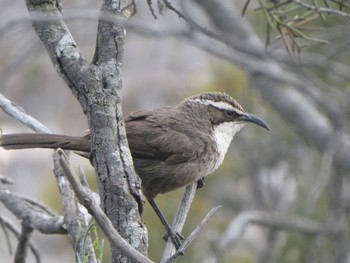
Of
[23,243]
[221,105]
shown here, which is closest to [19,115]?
[23,243]

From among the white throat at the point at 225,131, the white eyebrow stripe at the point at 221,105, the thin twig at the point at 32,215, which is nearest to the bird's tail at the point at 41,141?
the thin twig at the point at 32,215

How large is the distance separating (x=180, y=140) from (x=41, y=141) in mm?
1297

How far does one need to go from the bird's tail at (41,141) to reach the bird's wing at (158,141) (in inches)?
24.9

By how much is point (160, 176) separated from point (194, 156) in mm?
274

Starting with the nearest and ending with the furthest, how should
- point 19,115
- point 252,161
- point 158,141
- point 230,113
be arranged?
point 19,115, point 158,141, point 230,113, point 252,161

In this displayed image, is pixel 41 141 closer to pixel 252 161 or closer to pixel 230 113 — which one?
pixel 230 113

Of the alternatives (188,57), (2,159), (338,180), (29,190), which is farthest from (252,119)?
(188,57)

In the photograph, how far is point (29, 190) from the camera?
14.8 m

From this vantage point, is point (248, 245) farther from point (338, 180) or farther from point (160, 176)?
point (160, 176)

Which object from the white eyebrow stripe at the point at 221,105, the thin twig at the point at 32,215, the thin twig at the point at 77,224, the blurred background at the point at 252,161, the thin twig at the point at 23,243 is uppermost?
the thin twig at the point at 77,224

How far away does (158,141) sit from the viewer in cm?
592

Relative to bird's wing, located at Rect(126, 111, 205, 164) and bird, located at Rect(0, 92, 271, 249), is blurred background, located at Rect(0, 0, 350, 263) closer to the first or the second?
bird, located at Rect(0, 92, 271, 249)

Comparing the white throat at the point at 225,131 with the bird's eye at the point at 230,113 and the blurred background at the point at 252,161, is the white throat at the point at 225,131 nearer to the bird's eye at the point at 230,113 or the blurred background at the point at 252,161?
the bird's eye at the point at 230,113

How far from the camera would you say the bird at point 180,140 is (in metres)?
5.77
